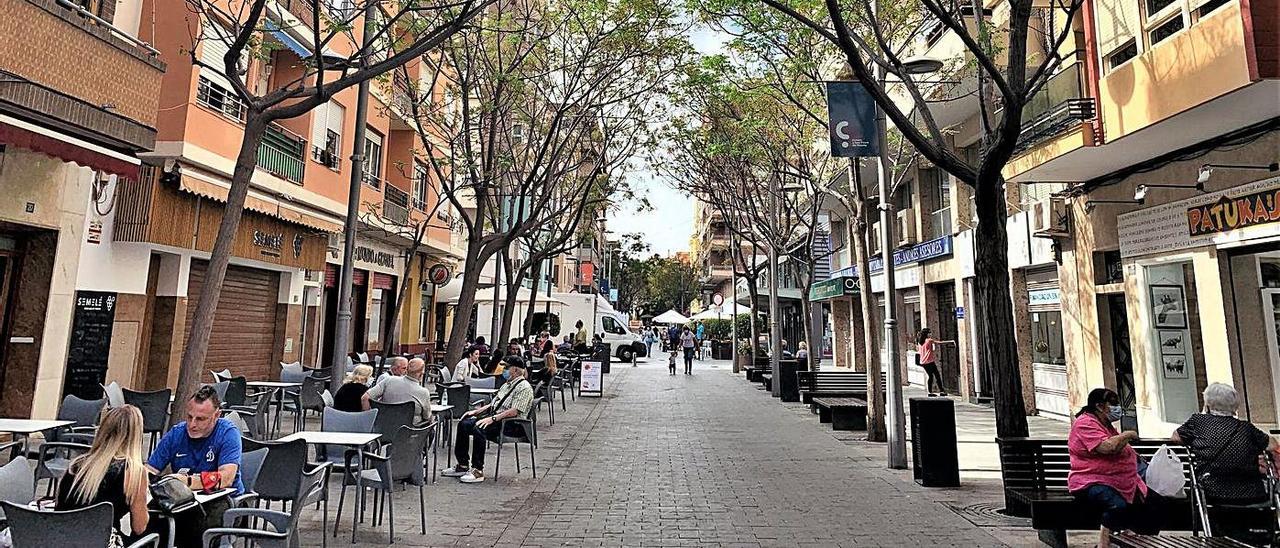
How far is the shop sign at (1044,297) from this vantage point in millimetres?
14000

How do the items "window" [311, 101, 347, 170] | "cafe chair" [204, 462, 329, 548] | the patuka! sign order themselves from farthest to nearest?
"window" [311, 101, 347, 170]
the patuka! sign
"cafe chair" [204, 462, 329, 548]

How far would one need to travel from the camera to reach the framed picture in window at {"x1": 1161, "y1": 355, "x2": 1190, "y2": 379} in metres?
10.7

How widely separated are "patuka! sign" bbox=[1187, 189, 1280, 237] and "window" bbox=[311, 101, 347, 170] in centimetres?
1728

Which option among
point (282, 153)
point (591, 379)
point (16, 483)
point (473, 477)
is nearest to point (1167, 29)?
point (473, 477)

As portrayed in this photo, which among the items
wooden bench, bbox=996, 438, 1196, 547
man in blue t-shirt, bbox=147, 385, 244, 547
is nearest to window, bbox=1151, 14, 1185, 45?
wooden bench, bbox=996, 438, 1196, 547

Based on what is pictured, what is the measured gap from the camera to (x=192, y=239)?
12.4m

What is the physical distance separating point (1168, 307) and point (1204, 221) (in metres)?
1.81

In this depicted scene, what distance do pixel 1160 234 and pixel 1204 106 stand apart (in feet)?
9.96

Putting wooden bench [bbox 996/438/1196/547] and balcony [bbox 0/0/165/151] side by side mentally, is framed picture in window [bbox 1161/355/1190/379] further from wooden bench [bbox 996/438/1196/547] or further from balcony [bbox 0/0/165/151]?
balcony [bbox 0/0/165/151]

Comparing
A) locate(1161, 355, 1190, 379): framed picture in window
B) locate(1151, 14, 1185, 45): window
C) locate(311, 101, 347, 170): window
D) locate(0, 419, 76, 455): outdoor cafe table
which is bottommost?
locate(0, 419, 76, 455): outdoor cafe table

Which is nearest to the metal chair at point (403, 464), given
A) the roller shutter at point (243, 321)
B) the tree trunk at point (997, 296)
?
the tree trunk at point (997, 296)

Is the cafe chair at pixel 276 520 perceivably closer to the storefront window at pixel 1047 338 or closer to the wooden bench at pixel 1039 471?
the wooden bench at pixel 1039 471

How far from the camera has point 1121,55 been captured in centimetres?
1065

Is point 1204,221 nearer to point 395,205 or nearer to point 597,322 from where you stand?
point 395,205
